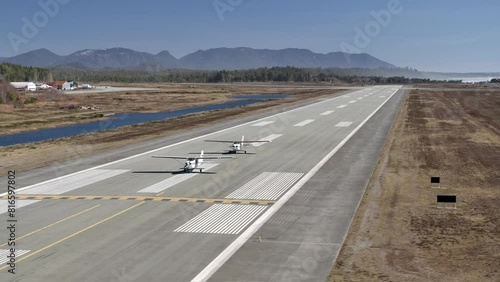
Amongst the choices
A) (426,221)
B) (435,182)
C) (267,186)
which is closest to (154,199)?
(267,186)

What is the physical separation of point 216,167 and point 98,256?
2524cm

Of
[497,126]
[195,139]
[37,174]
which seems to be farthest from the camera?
[497,126]

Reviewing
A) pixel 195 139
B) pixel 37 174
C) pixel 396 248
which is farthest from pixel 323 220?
pixel 195 139

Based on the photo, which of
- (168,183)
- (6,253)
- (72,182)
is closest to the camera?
(6,253)

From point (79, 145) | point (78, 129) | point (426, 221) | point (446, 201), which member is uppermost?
point (446, 201)

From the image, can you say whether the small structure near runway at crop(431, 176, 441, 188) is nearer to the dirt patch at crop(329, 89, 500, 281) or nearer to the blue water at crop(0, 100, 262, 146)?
the dirt patch at crop(329, 89, 500, 281)

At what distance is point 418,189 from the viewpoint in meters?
41.0

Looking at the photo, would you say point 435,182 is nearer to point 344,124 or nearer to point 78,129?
point 344,124

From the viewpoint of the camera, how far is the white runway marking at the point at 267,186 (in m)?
39.1

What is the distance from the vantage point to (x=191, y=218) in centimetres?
3319

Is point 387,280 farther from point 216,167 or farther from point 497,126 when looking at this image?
point 497,126

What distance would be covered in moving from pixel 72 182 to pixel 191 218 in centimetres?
1578

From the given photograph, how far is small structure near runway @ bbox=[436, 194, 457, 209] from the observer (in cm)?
3494

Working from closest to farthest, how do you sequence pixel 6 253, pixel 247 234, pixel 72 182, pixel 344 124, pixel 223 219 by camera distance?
pixel 6 253 → pixel 247 234 → pixel 223 219 → pixel 72 182 → pixel 344 124
